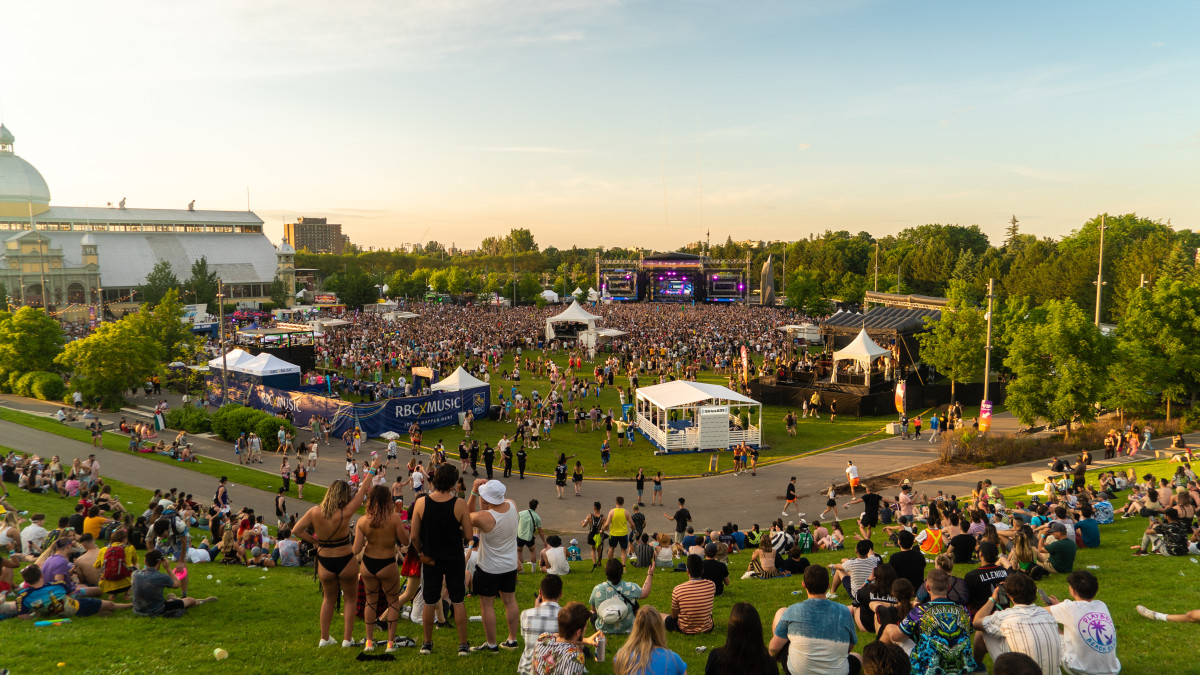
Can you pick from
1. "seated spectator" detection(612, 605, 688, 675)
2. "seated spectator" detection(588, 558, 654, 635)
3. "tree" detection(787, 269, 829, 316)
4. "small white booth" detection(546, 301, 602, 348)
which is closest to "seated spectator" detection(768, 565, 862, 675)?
"seated spectator" detection(612, 605, 688, 675)

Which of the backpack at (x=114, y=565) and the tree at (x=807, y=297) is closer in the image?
the backpack at (x=114, y=565)

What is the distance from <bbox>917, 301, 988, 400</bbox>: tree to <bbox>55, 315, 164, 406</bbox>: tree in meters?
35.6

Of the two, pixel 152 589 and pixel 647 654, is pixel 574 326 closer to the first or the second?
pixel 152 589

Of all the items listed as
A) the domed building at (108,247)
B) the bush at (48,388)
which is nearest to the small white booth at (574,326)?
the bush at (48,388)

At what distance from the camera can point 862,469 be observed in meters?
21.4

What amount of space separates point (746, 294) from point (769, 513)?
299 feet

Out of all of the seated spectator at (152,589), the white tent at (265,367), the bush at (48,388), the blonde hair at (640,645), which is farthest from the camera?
the bush at (48,388)

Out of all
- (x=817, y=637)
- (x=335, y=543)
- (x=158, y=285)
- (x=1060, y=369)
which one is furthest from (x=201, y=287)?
(x=817, y=637)

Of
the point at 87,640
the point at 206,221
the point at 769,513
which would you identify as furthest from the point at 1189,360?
the point at 206,221

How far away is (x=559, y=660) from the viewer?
503cm

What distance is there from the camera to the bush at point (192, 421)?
2622 cm

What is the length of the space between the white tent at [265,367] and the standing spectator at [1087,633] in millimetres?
29652

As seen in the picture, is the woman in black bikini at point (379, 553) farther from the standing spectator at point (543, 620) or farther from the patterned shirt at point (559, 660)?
the patterned shirt at point (559, 660)

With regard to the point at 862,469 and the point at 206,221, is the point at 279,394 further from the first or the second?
the point at 206,221
